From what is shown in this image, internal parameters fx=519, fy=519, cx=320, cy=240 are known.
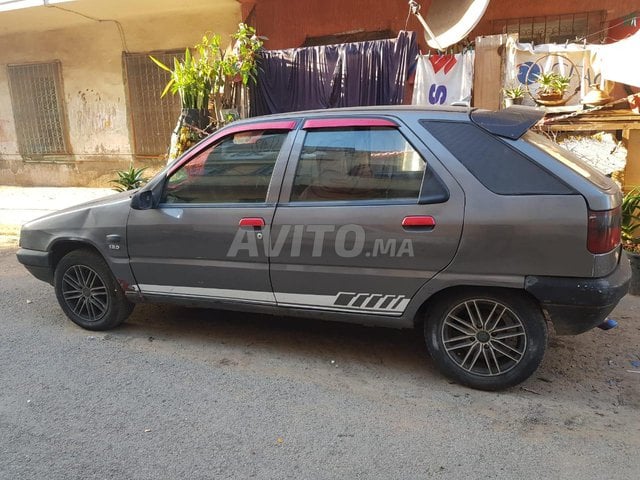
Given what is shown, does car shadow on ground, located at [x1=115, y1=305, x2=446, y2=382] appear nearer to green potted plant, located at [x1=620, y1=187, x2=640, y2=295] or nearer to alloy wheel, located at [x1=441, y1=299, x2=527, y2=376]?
alloy wheel, located at [x1=441, y1=299, x2=527, y2=376]

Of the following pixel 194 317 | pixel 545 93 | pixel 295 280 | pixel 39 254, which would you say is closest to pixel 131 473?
pixel 295 280

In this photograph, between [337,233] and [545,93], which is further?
[545,93]

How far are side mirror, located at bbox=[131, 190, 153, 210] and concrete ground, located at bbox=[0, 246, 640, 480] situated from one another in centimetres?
110

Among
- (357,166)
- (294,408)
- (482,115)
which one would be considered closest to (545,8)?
(482,115)

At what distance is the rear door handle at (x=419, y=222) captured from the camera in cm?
310

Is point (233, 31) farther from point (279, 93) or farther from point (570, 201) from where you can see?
point (570, 201)

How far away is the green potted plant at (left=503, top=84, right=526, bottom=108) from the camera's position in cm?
652

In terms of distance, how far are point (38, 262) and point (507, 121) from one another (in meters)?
3.81

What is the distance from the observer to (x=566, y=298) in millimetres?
2920

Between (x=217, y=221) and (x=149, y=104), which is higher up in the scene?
(x=149, y=104)

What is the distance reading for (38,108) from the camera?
38.9ft

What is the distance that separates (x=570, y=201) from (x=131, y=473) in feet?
8.85

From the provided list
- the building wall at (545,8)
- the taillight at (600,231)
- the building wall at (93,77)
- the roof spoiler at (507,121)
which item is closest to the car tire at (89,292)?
the roof spoiler at (507,121)

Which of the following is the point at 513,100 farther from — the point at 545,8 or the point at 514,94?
the point at 545,8
